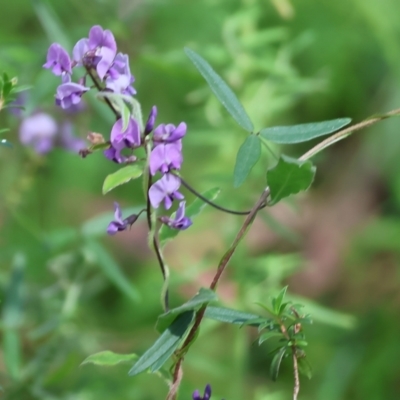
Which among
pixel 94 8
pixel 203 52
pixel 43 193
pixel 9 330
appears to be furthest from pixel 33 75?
pixel 43 193

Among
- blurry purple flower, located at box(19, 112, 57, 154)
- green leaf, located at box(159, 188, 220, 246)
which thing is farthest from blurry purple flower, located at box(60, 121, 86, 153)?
green leaf, located at box(159, 188, 220, 246)

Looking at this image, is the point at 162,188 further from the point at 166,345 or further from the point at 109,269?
the point at 109,269

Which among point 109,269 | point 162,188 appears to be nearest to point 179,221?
point 162,188

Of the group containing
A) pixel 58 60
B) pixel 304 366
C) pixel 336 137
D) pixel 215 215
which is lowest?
pixel 304 366

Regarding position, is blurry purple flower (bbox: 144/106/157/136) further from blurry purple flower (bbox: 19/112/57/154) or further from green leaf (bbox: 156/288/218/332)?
blurry purple flower (bbox: 19/112/57/154)

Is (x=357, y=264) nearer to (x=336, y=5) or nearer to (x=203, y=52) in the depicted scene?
(x=336, y=5)
